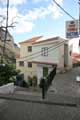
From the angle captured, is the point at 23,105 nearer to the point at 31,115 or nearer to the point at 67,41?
the point at 31,115

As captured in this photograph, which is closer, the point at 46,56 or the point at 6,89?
the point at 6,89

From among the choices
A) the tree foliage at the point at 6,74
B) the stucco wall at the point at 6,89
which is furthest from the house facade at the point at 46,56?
the stucco wall at the point at 6,89

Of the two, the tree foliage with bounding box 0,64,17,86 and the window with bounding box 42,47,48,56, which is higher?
the window with bounding box 42,47,48,56

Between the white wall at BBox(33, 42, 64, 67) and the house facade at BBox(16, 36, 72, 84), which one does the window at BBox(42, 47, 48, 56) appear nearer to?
the house facade at BBox(16, 36, 72, 84)

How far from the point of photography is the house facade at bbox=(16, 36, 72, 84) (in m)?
24.8

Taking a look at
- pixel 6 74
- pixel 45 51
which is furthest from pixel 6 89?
pixel 45 51

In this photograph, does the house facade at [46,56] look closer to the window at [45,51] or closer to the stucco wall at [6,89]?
the window at [45,51]

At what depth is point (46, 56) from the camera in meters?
27.0

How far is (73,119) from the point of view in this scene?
7973 millimetres

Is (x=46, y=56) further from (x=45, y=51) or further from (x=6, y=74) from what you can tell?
(x=6, y=74)

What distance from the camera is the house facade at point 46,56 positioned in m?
24.8

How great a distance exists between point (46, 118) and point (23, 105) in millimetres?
1785

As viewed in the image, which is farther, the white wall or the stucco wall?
the white wall

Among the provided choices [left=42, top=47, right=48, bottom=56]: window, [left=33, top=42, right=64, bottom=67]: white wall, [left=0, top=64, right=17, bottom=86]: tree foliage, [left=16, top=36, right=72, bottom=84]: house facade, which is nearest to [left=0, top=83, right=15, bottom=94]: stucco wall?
[left=0, top=64, right=17, bottom=86]: tree foliage
